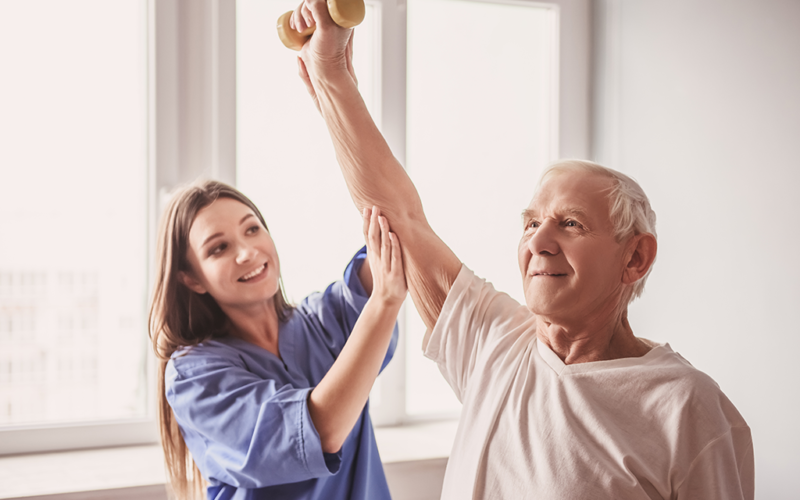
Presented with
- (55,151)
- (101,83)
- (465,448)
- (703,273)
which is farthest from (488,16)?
(465,448)

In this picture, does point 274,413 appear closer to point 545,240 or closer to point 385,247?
point 385,247

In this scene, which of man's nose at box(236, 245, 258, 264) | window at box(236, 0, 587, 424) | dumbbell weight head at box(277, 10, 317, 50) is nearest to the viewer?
dumbbell weight head at box(277, 10, 317, 50)

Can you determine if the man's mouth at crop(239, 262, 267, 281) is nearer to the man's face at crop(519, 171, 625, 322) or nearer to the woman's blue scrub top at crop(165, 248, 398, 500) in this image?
the woman's blue scrub top at crop(165, 248, 398, 500)

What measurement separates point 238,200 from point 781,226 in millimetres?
1294

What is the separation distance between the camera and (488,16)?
2.20 meters

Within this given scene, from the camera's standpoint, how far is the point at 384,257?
1.09 m

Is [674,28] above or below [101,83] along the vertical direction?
above

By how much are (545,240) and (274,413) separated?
1.95 feet

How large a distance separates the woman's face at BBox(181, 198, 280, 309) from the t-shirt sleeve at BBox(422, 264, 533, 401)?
45 centimetres

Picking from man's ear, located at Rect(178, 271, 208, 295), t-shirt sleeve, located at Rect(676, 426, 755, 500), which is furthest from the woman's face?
t-shirt sleeve, located at Rect(676, 426, 755, 500)

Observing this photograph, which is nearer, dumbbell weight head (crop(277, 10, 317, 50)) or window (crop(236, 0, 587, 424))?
dumbbell weight head (crop(277, 10, 317, 50))

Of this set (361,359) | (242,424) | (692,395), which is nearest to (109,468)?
(242,424)

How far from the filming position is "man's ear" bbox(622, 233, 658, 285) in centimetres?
95

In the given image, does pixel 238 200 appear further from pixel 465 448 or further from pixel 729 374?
pixel 729 374
